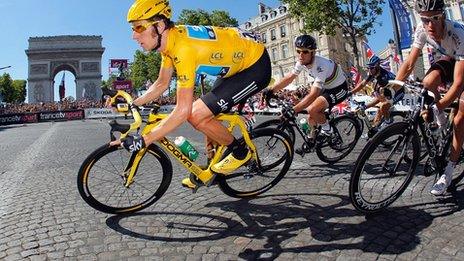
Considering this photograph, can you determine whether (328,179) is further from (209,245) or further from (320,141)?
(209,245)

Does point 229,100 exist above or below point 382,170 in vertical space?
above

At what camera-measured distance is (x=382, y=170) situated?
3.66 meters

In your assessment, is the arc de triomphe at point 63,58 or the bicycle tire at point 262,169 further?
the arc de triomphe at point 63,58

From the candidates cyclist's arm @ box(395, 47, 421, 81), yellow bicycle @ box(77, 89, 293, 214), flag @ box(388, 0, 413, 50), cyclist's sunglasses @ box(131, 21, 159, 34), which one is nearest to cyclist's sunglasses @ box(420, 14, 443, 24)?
cyclist's arm @ box(395, 47, 421, 81)

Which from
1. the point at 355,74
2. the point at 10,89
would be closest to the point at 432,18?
the point at 355,74

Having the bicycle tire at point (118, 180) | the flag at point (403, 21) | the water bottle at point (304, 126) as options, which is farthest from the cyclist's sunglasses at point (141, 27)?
the flag at point (403, 21)

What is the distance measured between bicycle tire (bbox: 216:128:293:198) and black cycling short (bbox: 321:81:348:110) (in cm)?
173

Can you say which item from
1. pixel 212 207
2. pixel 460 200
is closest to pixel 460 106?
pixel 460 200

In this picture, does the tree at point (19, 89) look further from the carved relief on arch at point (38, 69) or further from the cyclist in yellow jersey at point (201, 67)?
the cyclist in yellow jersey at point (201, 67)

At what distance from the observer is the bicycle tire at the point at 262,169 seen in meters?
4.38

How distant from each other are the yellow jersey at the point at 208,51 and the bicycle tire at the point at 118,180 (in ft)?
3.08

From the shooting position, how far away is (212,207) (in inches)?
161

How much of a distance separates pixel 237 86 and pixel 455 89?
83.1 inches

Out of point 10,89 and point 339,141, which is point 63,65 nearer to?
point 10,89
